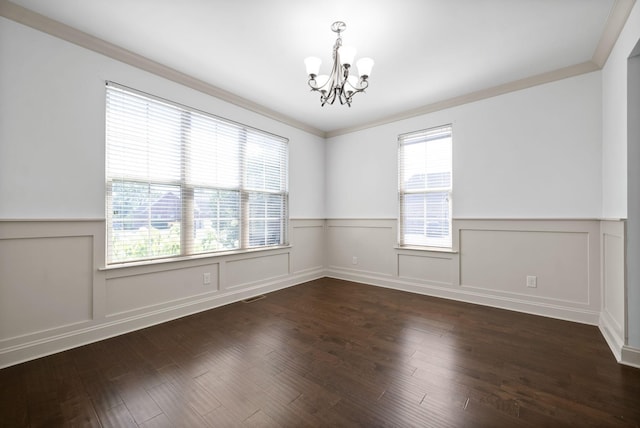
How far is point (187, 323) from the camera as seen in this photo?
2775 millimetres

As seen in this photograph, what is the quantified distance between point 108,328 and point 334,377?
83.0 inches

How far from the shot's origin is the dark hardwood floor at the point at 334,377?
1.49 metres

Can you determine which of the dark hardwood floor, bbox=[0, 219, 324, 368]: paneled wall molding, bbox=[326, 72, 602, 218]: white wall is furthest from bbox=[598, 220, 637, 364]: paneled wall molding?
bbox=[0, 219, 324, 368]: paneled wall molding

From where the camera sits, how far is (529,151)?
3.04 meters

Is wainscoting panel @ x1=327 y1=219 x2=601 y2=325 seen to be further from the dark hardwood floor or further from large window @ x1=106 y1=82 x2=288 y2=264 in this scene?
large window @ x1=106 y1=82 x2=288 y2=264

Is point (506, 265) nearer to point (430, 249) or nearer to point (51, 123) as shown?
point (430, 249)

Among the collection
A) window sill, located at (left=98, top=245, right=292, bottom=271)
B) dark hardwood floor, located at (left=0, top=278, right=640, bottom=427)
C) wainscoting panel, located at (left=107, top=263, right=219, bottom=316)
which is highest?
window sill, located at (left=98, top=245, right=292, bottom=271)

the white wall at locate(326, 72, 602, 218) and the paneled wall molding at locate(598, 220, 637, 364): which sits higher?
the white wall at locate(326, 72, 602, 218)

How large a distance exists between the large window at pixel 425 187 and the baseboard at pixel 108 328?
2.44 metres

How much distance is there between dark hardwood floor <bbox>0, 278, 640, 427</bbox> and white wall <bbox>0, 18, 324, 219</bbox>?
4.19 ft

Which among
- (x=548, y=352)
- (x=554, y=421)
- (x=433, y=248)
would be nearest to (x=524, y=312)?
(x=548, y=352)

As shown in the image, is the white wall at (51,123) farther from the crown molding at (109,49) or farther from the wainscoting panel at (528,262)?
the wainscoting panel at (528,262)

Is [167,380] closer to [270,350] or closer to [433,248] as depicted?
[270,350]

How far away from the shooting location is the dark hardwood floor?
4.90 feet
